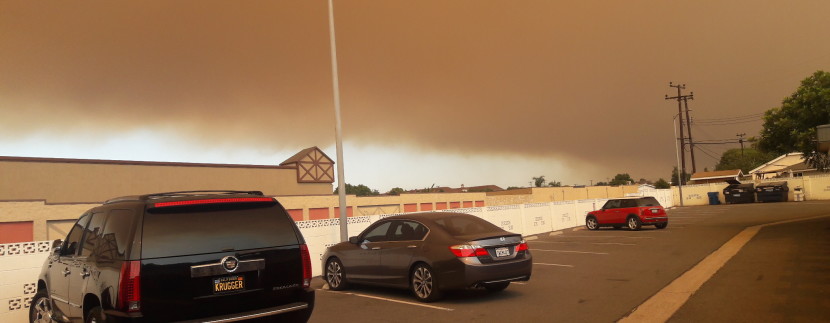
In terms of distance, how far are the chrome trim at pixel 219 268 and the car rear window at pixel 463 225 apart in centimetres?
455

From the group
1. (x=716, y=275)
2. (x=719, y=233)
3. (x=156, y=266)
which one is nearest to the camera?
(x=156, y=266)

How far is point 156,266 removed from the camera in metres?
5.34

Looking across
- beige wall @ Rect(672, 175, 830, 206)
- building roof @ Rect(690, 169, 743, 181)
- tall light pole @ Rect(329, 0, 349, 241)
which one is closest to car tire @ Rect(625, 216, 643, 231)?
tall light pole @ Rect(329, 0, 349, 241)

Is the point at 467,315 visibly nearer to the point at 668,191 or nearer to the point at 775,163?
the point at 668,191

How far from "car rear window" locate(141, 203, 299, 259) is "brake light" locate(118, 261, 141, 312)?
0.15 metres

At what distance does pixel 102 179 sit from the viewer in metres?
53.9

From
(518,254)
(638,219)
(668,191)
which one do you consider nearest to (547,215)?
(638,219)

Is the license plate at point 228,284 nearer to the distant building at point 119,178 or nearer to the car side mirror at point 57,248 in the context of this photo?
the car side mirror at point 57,248

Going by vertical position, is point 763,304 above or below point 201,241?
below

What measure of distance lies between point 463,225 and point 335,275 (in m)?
3.05

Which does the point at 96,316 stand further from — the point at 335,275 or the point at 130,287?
the point at 335,275

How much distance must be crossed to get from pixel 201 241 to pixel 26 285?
527cm

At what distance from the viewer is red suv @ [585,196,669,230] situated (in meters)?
26.2

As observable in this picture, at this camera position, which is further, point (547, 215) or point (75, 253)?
point (547, 215)
